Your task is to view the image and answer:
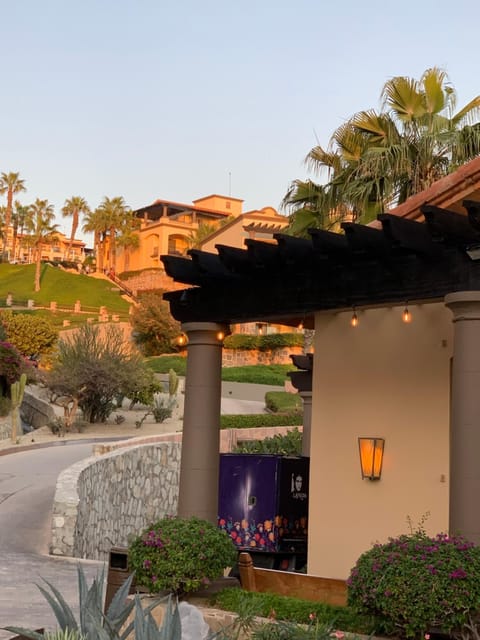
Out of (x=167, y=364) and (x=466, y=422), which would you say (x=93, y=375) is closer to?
(x=167, y=364)

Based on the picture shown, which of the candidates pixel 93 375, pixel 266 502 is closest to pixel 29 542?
pixel 266 502

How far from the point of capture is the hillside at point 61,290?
86.7 m

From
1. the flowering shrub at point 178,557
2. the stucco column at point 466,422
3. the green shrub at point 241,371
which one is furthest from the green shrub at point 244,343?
the stucco column at point 466,422

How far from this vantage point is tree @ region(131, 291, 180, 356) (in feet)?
208

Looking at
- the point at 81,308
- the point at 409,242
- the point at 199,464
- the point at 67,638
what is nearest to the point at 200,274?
the point at 199,464

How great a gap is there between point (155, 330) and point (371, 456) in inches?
2150

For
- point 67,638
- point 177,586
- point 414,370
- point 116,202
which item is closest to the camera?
point 67,638

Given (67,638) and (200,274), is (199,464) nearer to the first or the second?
(200,274)

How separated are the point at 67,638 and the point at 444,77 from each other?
15.2 metres

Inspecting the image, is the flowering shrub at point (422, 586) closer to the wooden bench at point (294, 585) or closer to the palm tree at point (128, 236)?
the wooden bench at point (294, 585)

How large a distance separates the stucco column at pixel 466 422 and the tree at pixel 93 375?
29619 millimetres

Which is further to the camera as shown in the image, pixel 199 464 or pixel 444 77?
pixel 444 77

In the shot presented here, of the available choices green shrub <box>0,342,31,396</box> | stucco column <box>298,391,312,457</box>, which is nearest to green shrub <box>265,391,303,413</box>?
green shrub <box>0,342,31,396</box>

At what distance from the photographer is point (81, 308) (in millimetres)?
82625
